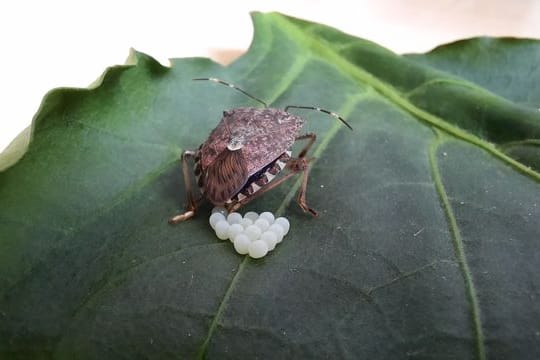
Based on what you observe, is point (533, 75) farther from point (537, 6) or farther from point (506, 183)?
point (537, 6)

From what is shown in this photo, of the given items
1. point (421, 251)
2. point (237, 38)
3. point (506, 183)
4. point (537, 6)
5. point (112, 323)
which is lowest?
point (112, 323)

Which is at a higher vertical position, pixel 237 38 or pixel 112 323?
pixel 237 38

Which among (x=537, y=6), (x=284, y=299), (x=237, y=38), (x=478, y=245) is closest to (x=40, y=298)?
(x=284, y=299)

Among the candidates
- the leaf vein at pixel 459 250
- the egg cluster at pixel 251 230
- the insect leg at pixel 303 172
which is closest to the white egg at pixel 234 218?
the egg cluster at pixel 251 230

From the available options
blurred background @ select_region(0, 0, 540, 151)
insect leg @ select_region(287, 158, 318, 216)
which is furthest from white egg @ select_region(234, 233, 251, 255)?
blurred background @ select_region(0, 0, 540, 151)

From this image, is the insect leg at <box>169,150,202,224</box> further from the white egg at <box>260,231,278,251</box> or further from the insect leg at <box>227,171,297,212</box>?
the white egg at <box>260,231,278,251</box>

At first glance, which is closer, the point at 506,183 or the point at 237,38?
the point at 506,183
